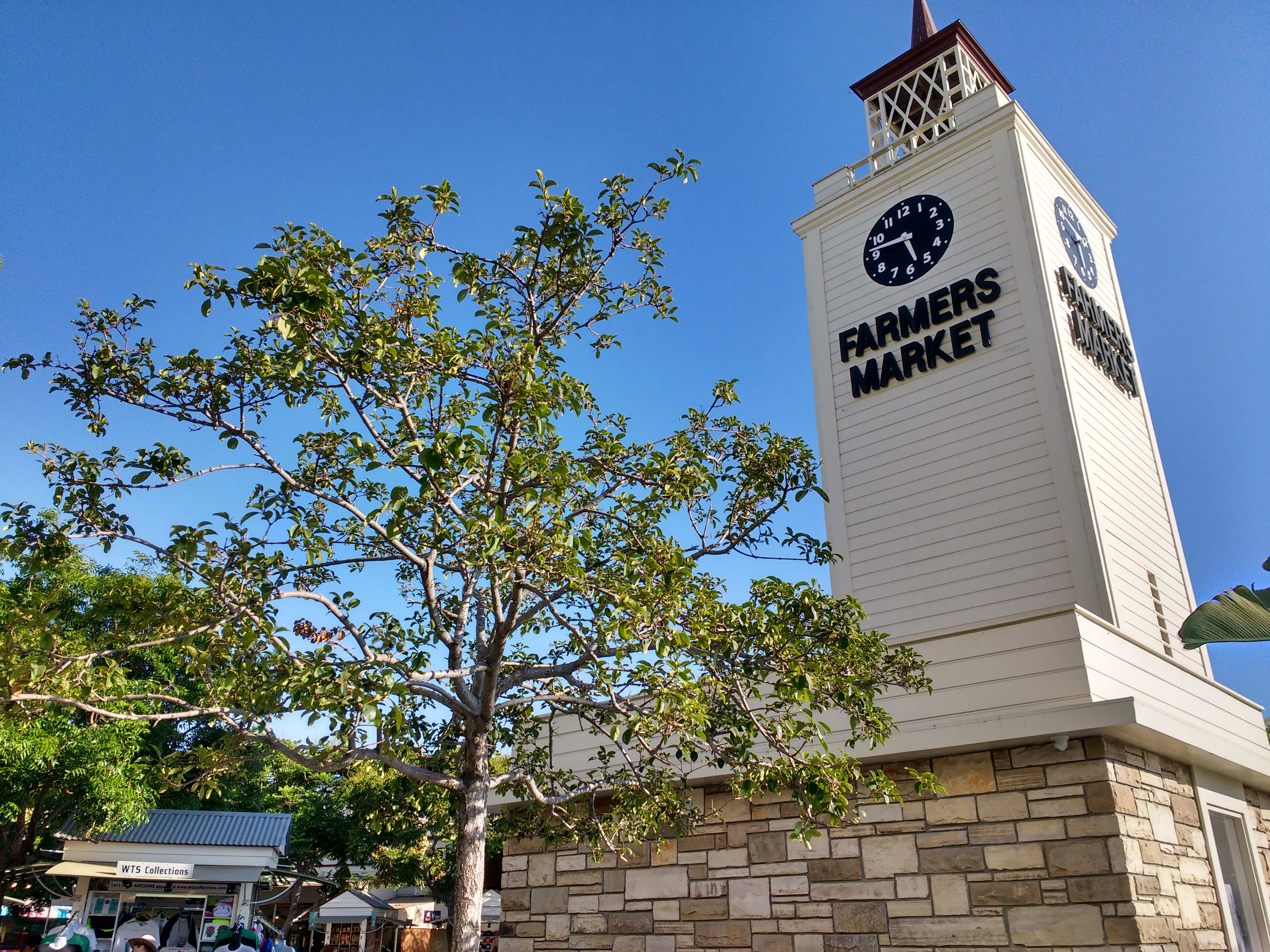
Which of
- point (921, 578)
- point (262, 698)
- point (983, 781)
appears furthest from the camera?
point (921, 578)

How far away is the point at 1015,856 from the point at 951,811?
55 centimetres

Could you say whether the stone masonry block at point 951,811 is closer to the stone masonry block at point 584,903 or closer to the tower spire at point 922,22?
the stone masonry block at point 584,903

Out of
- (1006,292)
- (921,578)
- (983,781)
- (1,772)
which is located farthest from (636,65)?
(1,772)

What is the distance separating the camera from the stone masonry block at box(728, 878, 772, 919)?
24.3ft

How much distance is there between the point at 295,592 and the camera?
5254 millimetres

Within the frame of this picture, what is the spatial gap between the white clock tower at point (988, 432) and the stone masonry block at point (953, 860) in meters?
0.73

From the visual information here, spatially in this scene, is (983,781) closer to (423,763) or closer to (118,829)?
(423,763)

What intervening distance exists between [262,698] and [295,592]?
45.1 inches

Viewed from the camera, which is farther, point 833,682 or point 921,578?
point 921,578

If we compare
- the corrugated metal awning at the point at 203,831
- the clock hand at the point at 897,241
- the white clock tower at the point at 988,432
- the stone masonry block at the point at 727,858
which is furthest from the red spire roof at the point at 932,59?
the corrugated metal awning at the point at 203,831

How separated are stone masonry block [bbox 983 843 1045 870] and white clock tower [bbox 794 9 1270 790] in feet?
2.48

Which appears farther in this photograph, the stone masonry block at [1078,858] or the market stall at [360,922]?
the market stall at [360,922]

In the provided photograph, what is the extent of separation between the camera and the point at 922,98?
14.3 metres

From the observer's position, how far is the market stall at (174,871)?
1479cm
